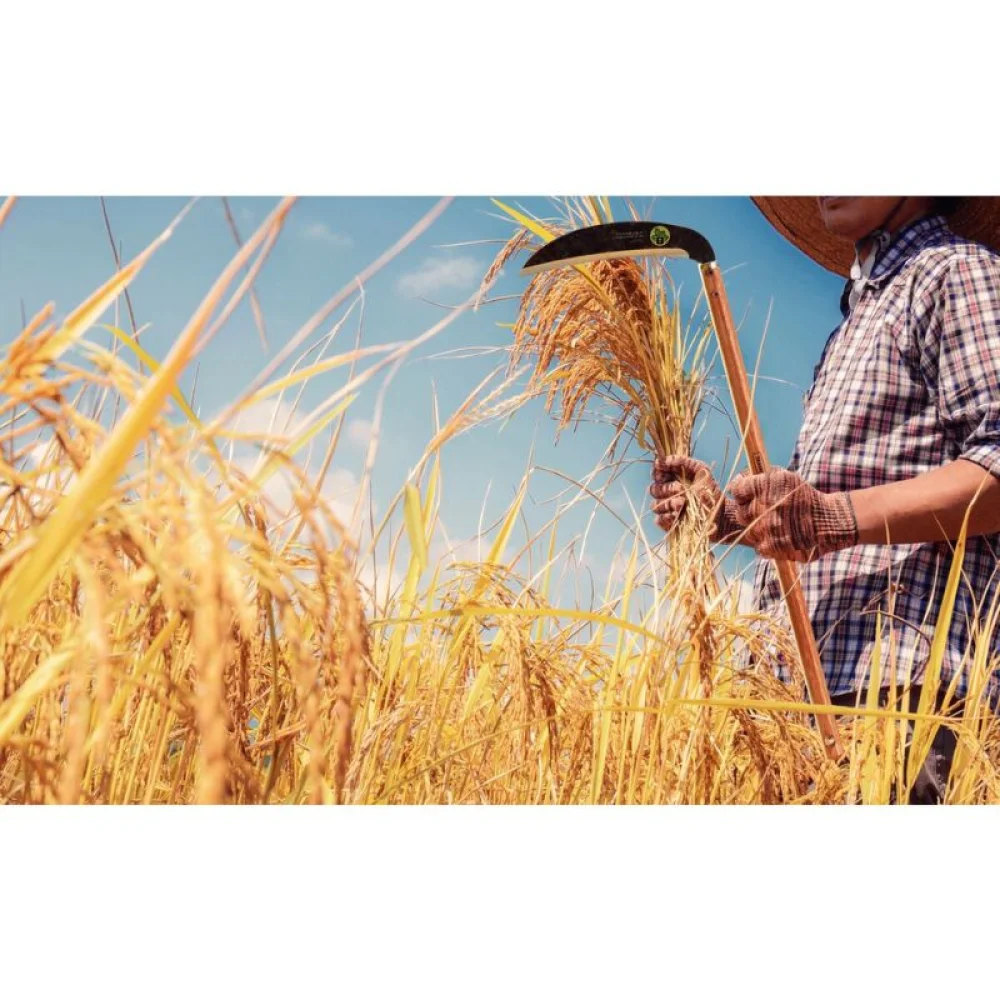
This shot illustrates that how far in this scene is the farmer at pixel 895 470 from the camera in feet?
4.33

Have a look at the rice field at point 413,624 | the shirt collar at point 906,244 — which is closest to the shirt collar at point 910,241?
the shirt collar at point 906,244

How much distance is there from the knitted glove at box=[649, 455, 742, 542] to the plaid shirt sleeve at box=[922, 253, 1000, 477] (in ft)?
1.13

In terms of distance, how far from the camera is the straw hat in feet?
5.07

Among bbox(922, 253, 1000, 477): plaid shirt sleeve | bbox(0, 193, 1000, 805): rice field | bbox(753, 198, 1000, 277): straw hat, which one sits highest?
bbox(753, 198, 1000, 277): straw hat

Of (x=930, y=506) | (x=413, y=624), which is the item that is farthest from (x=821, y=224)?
(x=413, y=624)

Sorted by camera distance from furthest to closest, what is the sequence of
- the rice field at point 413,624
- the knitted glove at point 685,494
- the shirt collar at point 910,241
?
the shirt collar at point 910,241 < the knitted glove at point 685,494 < the rice field at point 413,624

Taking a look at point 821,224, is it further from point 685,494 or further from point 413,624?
point 413,624

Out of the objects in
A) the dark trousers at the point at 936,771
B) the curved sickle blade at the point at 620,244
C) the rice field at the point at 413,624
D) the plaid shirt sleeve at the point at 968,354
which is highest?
the curved sickle blade at the point at 620,244

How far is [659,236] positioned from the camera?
1.40 m

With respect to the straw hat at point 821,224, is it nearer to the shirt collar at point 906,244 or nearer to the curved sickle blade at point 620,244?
the shirt collar at point 906,244

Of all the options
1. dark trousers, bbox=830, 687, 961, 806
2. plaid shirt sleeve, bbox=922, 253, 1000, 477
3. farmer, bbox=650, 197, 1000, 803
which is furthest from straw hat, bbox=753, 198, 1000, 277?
dark trousers, bbox=830, 687, 961, 806

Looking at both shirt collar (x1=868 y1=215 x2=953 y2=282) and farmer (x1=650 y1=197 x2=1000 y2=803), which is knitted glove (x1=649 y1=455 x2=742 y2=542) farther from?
shirt collar (x1=868 y1=215 x2=953 y2=282)
